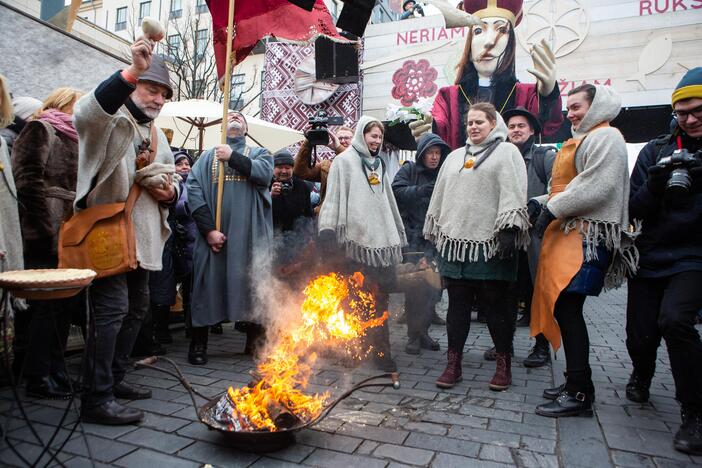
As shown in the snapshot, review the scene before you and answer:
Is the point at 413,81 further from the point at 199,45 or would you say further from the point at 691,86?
the point at 199,45

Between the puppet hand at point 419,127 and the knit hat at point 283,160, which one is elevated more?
the puppet hand at point 419,127

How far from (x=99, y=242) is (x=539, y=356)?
3901mm

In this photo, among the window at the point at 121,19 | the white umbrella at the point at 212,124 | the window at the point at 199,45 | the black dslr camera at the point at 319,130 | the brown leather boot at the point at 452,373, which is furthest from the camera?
the window at the point at 121,19

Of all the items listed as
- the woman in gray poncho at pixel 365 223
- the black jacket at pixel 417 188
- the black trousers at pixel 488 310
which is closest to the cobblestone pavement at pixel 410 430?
the black trousers at pixel 488 310

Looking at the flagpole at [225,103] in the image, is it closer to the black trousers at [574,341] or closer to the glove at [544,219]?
the glove at [544,219]

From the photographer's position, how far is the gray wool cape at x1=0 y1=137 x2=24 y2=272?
3025 millimetres

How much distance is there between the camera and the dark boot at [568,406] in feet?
10.5

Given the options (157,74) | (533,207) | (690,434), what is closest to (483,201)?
(533,207)

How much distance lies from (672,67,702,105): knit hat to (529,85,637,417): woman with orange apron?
0.41m

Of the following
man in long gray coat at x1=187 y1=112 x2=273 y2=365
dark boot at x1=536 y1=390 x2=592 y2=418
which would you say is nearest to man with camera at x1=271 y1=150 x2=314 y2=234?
man in long gray coat at x1=187 y1=112 x2=273 y2=365

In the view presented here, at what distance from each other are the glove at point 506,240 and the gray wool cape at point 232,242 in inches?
90.9

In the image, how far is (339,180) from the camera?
4.36 metres

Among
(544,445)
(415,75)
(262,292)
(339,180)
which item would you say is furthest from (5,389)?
(415,75)

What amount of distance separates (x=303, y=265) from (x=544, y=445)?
8.79ft
